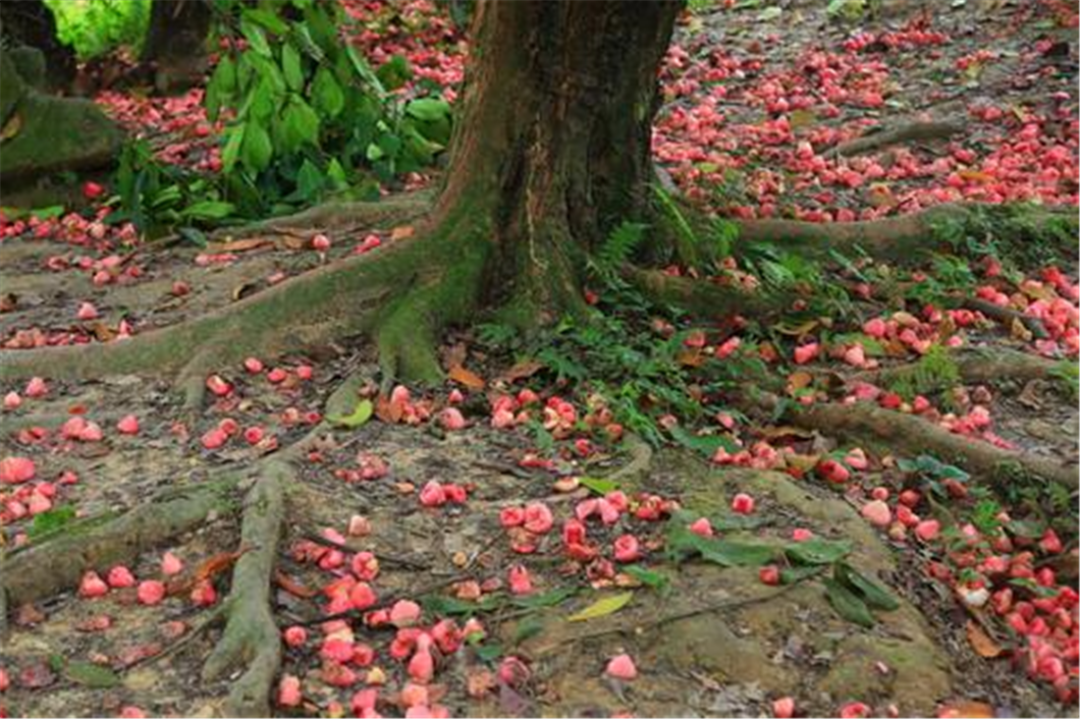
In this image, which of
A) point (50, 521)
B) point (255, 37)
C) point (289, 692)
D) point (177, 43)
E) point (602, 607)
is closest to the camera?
point (289, 692)

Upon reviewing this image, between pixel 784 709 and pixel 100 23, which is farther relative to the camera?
pixel 100 23

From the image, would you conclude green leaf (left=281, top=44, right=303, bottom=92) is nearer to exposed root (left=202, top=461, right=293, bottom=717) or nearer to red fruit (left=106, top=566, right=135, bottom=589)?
exposed root (left=202, top=461, right=293, bottom=717)

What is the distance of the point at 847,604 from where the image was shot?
3.65 metres

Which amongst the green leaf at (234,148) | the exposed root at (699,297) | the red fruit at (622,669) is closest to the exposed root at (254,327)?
the exposed root at (699,297)

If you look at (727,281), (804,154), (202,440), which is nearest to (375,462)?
(202,440)

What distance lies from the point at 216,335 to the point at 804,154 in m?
3.76

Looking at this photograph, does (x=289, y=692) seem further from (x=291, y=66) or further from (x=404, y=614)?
(x=291, y=66)

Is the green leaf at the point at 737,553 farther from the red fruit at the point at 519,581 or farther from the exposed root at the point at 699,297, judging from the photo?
the exposed root at the point at 699,297

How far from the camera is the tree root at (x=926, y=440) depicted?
4359mm

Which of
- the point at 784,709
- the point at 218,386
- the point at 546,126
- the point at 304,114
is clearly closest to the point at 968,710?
the point at 784,709

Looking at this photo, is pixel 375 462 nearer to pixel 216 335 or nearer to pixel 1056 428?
pixel 216 335

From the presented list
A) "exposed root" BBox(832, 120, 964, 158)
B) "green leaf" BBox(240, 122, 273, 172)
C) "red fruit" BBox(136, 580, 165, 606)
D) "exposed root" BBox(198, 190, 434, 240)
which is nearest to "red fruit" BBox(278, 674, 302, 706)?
"red fruit" BBox(136, 580, 165, 606)

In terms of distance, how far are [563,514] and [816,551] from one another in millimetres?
745

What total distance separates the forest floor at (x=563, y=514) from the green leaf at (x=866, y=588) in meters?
0.02
